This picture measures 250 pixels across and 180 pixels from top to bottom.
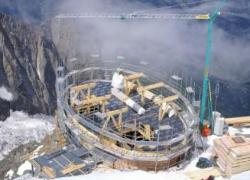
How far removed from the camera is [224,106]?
12338cm

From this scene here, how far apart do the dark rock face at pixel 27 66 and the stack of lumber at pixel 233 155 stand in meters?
87.4

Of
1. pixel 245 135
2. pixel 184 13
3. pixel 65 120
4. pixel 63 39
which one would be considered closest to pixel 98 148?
pixel 65 120

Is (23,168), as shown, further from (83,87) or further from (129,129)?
(129,129)

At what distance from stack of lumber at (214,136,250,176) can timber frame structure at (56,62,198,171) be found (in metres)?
5.76

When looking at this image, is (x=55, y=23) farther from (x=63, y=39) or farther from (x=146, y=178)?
(x=146, y=178)

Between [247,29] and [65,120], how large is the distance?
108821 millimetres

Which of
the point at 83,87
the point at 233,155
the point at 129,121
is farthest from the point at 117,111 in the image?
the point at 233,155

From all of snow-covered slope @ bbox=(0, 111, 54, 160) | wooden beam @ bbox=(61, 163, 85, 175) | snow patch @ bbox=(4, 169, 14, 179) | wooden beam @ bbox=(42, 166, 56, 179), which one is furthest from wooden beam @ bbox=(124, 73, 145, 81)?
snow-covered slope @ bbox=(0, 111, 54, 160)

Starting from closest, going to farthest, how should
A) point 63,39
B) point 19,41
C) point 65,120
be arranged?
point 65,120, point 19,41, point 63,39

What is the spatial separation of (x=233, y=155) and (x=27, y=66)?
10441 cm

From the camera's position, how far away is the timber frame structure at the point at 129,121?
2494 inches

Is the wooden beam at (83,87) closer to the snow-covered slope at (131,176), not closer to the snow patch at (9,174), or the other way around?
the snow-covered slope at (131,176)

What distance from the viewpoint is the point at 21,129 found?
123 meters

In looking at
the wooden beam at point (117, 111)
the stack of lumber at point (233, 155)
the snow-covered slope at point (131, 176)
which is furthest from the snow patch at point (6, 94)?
the stack of lumber at point (233, 155)
